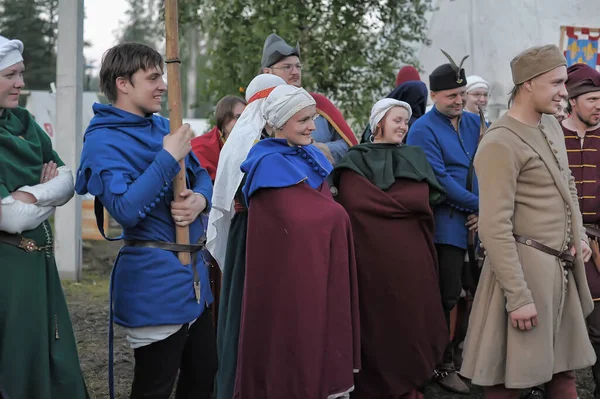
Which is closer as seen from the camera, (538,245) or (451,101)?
(538,245)

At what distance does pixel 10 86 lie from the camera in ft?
11.1

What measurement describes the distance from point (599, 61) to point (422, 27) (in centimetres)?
226

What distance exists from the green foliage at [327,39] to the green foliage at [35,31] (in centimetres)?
1318

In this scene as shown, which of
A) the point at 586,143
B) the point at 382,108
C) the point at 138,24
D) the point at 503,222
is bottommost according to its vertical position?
the point at 503,222

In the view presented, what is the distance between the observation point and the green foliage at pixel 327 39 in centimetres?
856

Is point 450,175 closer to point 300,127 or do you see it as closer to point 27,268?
point 300,127

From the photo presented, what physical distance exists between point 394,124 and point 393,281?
0.91 metres

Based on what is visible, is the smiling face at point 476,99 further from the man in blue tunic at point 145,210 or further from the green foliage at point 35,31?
the green foliage at point 35,31

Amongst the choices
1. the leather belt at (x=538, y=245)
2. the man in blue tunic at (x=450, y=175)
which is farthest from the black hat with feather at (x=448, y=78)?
the leather belt at (x=538, y=245)

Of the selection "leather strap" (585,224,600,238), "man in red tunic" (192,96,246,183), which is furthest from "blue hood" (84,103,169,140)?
"leather strap" (585,224,600,238)

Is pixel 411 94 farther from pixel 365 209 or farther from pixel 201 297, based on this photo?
pixel 201 297

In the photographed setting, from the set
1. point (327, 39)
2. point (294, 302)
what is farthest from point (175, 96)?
point (327, 39)

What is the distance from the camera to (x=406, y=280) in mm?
4363

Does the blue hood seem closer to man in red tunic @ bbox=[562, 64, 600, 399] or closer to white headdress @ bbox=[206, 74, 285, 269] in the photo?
white headdress @ bbox=[206, 74, 285, 269]
